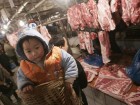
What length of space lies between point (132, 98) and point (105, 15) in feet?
6.68

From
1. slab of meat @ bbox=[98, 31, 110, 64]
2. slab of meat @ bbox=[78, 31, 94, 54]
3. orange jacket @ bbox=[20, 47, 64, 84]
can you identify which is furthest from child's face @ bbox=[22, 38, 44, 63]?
slab of meat @ bbox=[78, 31, 94, 54]

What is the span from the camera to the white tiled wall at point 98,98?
3984 mm

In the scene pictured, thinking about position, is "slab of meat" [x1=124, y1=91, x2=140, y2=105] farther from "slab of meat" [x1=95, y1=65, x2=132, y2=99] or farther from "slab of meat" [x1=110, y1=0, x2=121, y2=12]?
"slab of meat" [x1=110, y1=0, x2=121, y2=12]

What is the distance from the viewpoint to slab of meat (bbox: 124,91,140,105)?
11.4 feet

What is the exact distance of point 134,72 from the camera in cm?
397

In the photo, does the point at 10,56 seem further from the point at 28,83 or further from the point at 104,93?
the point at 28,83

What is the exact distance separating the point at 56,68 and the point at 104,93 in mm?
2401

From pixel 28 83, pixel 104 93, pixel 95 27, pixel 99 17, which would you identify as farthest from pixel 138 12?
pixel 28 83

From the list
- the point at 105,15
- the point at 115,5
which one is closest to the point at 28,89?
the point at 115,5

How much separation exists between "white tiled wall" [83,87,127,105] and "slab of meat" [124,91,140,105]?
18 centimetres

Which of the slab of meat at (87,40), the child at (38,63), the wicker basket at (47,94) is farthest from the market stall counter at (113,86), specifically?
the wicker basket at (47,94)

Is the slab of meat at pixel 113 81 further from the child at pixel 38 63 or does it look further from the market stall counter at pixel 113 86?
the child at pixel 38 63

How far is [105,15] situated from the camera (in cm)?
432

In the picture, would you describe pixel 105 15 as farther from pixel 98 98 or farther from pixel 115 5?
pixel 98 98
